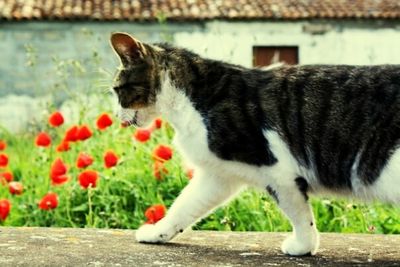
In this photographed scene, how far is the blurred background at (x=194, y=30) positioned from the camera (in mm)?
16125

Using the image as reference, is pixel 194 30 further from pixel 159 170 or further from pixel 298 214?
pixel 298 214

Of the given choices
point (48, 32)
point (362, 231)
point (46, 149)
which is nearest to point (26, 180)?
point (46, 149)

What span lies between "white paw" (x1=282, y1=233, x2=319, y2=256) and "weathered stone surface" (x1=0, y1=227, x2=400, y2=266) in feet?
0.12

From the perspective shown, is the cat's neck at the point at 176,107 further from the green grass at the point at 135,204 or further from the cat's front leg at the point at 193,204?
the green grass at the point at 135,204

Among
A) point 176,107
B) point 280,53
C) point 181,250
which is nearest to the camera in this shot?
point 176,107

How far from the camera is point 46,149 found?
257 inches

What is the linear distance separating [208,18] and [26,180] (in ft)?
37.0

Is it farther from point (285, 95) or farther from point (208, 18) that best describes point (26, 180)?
point (208, 18)

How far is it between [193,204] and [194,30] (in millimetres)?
13519

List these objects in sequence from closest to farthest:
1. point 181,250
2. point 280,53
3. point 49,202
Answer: point 181,250 → point 49,202 → point 280,53

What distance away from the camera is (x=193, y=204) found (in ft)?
11.4

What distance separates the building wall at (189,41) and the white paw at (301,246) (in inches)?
463

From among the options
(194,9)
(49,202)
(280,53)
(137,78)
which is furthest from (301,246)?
(280,53)

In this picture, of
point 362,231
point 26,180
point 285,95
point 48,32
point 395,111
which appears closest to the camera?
point 395,111
